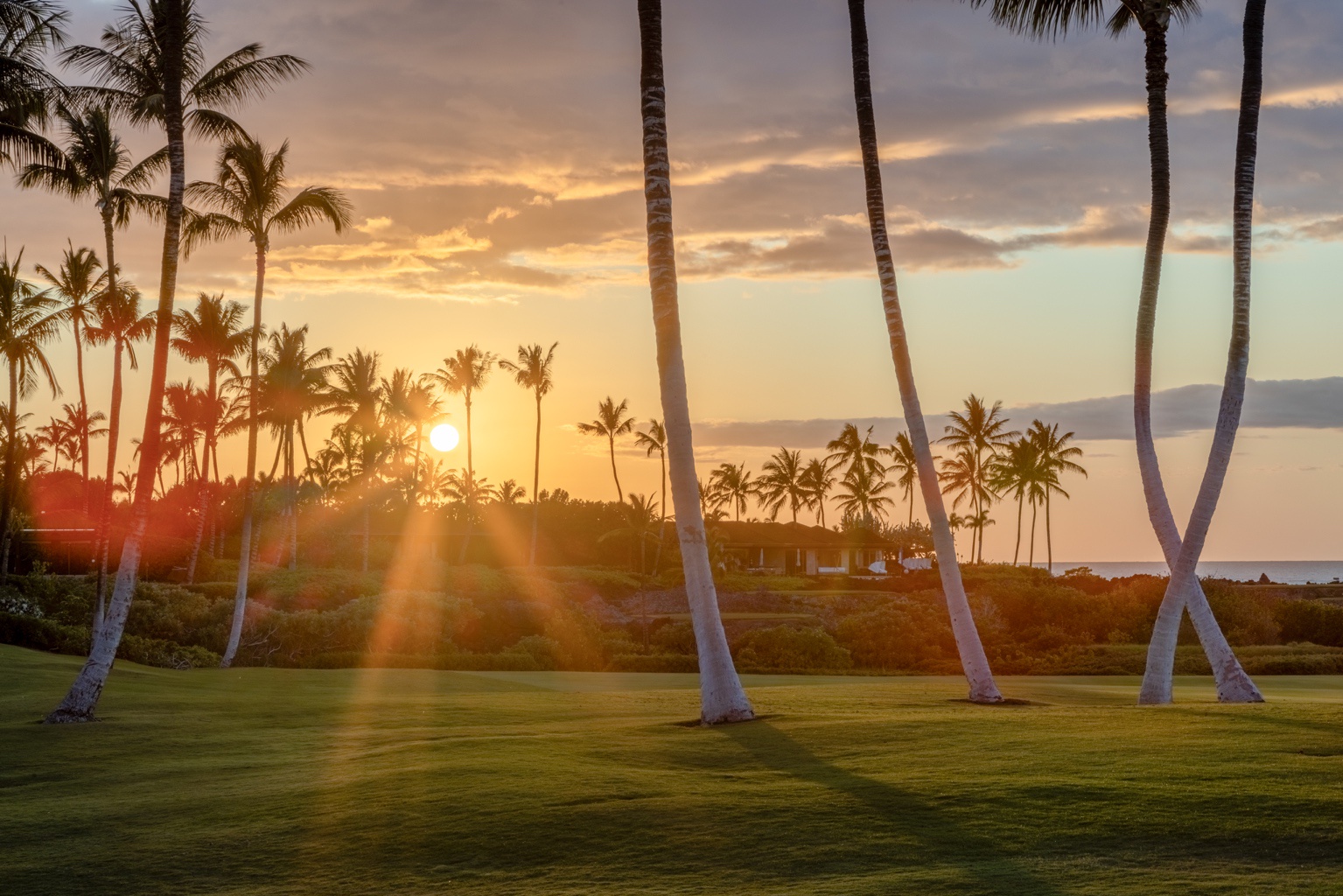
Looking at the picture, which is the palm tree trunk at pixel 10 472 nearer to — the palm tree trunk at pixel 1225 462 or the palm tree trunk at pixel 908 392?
the palm tree trunk at pixel 908 392

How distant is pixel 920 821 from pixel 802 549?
84637 mm

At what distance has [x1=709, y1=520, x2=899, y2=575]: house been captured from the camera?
297 feet

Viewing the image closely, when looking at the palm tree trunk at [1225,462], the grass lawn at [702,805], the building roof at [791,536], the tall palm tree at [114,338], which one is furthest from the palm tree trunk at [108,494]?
the building roof at [791,536]

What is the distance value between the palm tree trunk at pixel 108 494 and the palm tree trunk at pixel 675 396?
1875 cm

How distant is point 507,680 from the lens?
97.4ft

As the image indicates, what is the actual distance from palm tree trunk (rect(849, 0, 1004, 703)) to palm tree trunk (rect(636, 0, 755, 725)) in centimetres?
500

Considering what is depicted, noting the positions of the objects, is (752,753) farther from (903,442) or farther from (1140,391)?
(903,442)

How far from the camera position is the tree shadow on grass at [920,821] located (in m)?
7.66

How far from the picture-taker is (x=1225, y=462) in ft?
61.5

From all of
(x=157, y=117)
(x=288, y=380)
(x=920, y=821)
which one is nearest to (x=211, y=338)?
(x=288, y=380)

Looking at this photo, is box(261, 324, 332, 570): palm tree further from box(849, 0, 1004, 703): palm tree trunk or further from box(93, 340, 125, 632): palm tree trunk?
box(849, 0, 1004, 703): palm tree trunk

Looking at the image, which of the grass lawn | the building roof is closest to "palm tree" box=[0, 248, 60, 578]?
the grass lawn

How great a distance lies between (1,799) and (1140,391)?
16.9m

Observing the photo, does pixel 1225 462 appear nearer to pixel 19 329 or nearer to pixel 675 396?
pixel 675 396
